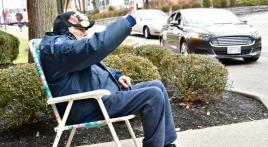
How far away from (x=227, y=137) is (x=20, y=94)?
2.14m

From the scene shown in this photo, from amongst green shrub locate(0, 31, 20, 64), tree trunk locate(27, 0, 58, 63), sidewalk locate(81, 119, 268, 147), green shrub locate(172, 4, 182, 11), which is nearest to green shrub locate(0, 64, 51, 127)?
sidewalk locate(81, 119, 268, 147)

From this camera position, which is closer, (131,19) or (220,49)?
Answer: (131,19)

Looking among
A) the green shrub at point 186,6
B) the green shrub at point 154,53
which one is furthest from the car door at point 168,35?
the green shrub at point 186,6

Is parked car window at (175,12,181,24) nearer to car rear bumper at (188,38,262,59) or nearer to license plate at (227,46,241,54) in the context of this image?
car rear bumper at (188,38,262,59)

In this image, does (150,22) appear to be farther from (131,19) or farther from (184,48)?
(131,19)

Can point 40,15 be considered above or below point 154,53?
above

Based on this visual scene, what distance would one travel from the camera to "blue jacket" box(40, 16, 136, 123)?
3.45m

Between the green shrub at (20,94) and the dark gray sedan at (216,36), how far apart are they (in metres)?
7.73

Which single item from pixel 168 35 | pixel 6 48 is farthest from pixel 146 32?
pixel 6 48

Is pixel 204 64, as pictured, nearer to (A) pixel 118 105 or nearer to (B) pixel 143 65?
(B) pixel 143 65

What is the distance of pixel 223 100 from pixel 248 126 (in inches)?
44.2

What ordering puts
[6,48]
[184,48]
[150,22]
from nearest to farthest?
[6,48], [184,48], [150,22]

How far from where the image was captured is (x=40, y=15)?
7715mm

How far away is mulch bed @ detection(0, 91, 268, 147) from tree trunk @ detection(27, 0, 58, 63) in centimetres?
267
